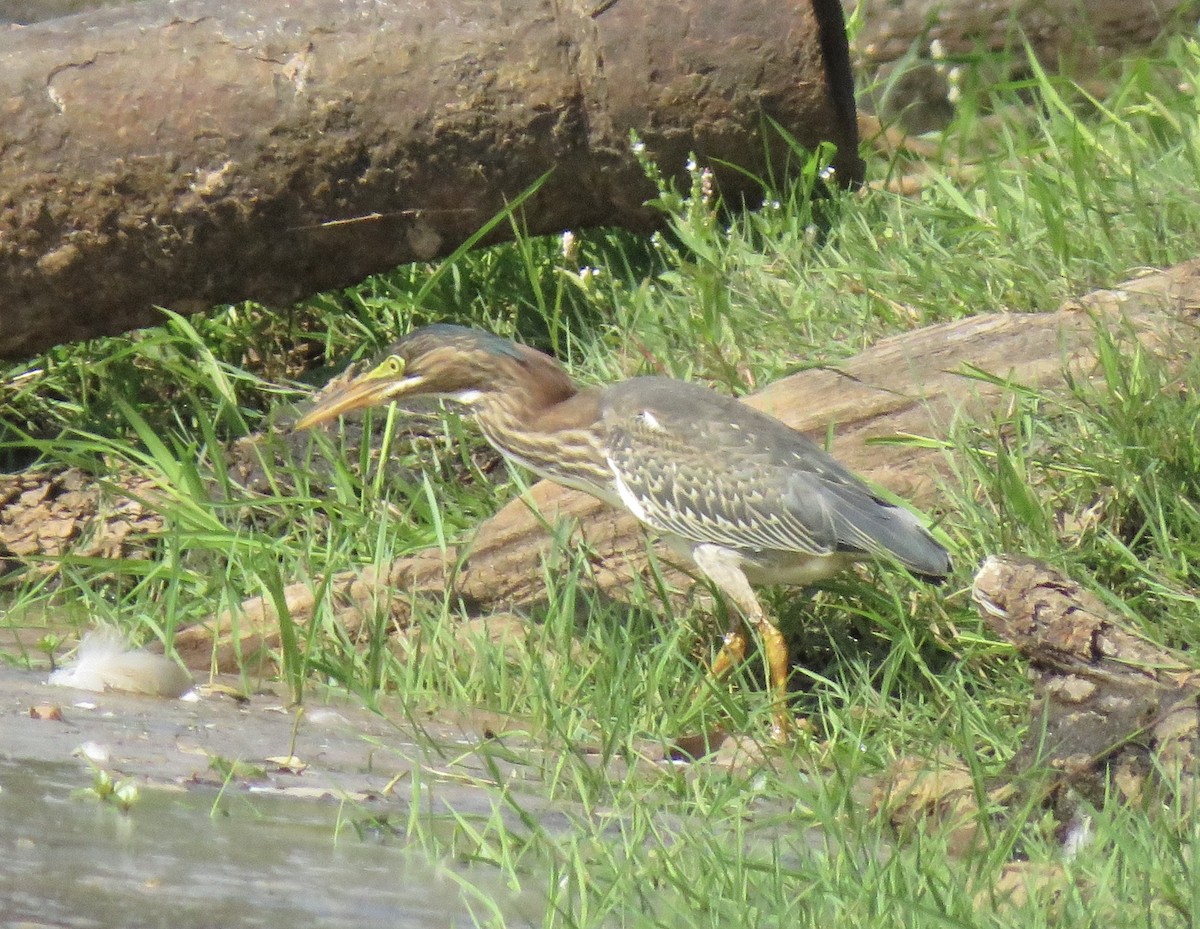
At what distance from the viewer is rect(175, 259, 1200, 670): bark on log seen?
4.73 meters

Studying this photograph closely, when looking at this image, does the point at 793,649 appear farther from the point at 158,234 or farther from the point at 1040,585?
the point at 158,234

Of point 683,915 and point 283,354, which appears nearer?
point 683,915

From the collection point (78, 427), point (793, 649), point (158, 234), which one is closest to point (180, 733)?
point (793, 649)

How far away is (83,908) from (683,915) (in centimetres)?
86

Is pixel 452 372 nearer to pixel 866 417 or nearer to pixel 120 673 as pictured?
pixel 866 417

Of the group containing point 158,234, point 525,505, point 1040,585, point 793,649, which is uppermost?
point 158,234

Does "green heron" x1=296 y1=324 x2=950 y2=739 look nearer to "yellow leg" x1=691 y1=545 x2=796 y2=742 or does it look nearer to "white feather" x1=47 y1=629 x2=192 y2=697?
"yellow leg" x1=691 y1=545 x2=796 y2=742

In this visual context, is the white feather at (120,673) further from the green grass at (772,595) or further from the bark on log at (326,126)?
the bark on log at (326,126)

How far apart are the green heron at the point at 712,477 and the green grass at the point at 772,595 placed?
163mm

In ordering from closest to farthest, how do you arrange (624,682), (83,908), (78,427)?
(83,908), (624,682), (78,427)

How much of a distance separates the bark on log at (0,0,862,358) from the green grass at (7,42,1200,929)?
0.24 meters

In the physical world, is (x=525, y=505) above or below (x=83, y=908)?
below

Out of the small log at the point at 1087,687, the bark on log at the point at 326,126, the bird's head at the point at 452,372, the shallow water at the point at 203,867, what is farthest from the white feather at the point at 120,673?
the small log at the point at 1087,687

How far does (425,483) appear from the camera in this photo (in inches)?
205
